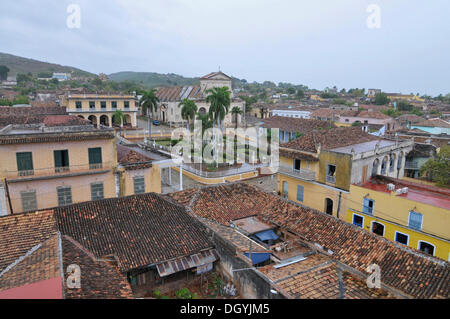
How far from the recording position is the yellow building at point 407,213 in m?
16.0

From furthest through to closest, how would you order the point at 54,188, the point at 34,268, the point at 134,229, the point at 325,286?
the point at 54,188 < the point at 134,229 < the point at 325,286 < the point at 34,268

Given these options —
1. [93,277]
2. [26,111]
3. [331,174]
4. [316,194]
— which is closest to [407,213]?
[331,174]

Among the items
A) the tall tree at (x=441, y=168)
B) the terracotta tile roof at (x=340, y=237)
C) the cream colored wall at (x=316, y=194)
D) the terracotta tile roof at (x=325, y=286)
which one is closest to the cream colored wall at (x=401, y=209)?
the cream colored wall at (x=316, y=194)

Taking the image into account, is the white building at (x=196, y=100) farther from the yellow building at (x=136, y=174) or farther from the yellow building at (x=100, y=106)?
the yellow building at (x=136, y=174)

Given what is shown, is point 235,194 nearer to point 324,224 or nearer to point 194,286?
A: point 324,224

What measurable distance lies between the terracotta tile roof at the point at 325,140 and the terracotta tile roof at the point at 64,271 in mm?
16282

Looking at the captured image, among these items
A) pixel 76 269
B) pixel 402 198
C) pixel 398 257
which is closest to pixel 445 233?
pixel 402 198

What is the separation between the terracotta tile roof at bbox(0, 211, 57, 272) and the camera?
10.1 metres

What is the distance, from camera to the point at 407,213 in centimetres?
1716

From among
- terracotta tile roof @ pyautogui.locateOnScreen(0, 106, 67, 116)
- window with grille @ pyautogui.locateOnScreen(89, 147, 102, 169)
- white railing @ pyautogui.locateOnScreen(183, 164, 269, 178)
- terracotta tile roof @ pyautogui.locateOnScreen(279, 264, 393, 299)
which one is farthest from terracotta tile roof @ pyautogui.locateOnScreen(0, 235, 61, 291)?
terracotta tile roof @ pyautogui.locateOnScreen(0, 106, 67, 116)

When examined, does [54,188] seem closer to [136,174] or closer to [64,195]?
[64,195]

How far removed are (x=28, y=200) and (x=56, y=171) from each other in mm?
2354

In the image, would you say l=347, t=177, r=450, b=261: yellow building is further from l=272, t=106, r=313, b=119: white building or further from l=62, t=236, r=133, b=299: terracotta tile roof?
l=272, t=106, r=313, b=119: white building
